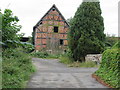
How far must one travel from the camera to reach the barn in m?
23.9

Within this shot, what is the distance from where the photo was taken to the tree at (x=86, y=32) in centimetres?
1535

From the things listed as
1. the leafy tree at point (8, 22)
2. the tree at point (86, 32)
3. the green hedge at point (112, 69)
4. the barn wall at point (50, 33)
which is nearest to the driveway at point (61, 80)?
the green hedge at point (112, 69)

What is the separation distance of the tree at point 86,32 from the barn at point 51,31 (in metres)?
7.71

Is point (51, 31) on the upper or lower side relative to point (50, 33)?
upper

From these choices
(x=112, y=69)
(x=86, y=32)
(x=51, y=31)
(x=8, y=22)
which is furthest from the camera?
(x=51, y=31)

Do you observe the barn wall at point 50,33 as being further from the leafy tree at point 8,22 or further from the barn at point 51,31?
the leafy tree at point 8,22

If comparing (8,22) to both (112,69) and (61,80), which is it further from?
(112,69)

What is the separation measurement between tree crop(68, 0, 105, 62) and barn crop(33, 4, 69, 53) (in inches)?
303

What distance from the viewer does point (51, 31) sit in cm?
2431

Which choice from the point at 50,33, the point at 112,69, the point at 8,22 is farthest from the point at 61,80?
the point at 50,33

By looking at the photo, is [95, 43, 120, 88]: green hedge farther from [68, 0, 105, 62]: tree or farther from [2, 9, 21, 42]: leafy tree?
[68, 0, 105, 62]: tree

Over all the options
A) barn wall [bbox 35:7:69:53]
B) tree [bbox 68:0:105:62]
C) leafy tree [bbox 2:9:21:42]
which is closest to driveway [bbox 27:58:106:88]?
leafy tree [bbox 2:9:21:42]

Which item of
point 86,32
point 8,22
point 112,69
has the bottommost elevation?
point 112,69

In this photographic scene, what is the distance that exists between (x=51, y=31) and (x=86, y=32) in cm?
937
